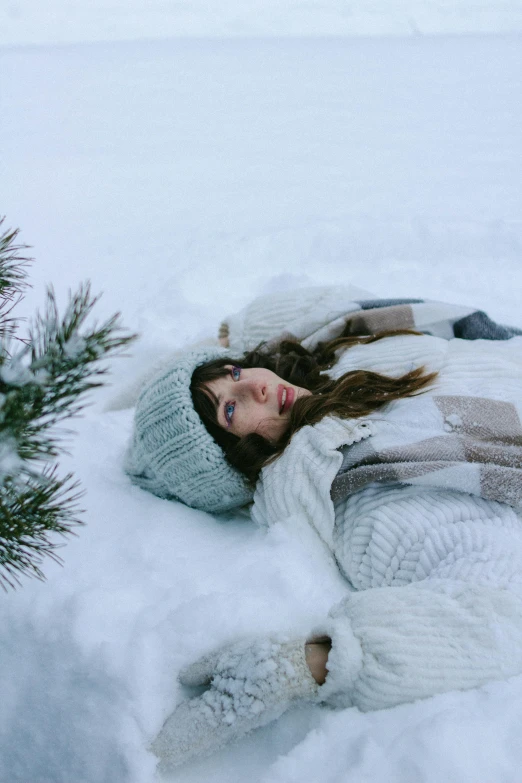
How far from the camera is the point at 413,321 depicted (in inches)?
87.7

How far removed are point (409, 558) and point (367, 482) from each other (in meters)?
0.22

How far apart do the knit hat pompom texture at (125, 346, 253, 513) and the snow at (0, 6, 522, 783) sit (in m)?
0.06

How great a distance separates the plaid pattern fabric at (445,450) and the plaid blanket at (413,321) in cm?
49

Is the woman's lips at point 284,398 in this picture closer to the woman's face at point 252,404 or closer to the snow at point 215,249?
the woman's face at point 252,404

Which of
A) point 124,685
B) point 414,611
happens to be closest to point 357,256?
point 414,611

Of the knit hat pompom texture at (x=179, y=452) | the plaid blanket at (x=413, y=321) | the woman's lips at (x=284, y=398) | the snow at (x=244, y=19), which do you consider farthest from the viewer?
the snow at (x=244, y=19)

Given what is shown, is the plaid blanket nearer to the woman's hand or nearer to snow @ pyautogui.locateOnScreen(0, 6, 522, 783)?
snow @ pyautogui.locateOnScreen(0, 6, 522, 783)

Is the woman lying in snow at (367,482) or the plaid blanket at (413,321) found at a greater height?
the plaid blanket at (413,321)

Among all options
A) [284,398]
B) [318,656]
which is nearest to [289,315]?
[284,398]

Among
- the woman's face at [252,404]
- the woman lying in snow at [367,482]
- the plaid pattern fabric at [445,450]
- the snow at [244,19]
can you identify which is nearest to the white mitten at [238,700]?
the woman lying in snow at [367,482]

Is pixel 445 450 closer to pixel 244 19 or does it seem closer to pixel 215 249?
pixel 215 249

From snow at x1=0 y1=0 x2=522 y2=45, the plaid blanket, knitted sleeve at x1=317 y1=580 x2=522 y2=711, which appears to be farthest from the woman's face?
snow at x1=0 y1=0 x2=522 y2=45

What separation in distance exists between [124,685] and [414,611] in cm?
60

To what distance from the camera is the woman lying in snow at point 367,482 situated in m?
1.23
